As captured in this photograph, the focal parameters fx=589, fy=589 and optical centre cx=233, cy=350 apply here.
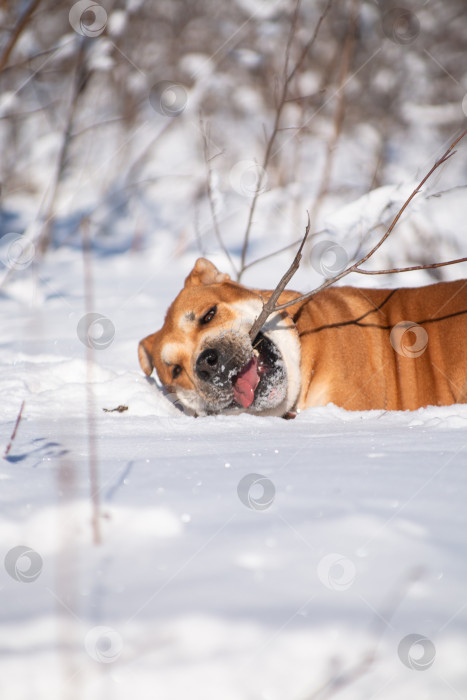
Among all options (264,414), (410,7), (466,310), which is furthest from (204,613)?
(410,7)

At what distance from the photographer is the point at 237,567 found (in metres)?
0.96

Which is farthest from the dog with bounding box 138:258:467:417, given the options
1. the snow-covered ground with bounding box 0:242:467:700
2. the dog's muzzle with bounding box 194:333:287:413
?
the snow-covered ground with bounding box 0:242:467:700

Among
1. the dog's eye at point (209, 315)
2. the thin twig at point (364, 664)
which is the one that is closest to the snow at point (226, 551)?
the thin twig at point (364, 664)

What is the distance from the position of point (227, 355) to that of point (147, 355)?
2.38ft

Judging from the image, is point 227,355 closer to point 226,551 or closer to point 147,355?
point 147,355

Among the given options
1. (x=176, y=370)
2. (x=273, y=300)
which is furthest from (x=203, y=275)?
(x=273, y=300)

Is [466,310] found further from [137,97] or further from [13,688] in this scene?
[137,97]

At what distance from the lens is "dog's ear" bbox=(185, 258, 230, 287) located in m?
3.23

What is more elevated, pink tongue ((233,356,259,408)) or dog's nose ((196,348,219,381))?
dog's nose ((196,348,219,381))

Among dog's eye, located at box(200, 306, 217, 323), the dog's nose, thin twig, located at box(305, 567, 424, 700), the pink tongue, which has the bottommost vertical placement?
thin twig, located at box(305, 567, 424, 700)

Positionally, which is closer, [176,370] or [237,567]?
[237,567]

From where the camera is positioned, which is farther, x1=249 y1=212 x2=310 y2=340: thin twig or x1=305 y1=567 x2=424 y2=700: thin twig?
x1=249 y1=212 x2=310 y2=340: thin twig

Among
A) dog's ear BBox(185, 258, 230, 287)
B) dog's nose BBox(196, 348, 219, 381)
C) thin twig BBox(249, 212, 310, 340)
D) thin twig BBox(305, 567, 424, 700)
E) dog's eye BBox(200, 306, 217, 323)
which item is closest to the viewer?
thin twig BBox(305, 567, 424, 700)

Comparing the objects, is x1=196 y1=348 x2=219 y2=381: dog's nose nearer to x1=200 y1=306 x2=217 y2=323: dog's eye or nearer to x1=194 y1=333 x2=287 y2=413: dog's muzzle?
x1=194 y1=333 x2=287 y2=413: dog's muzzle
